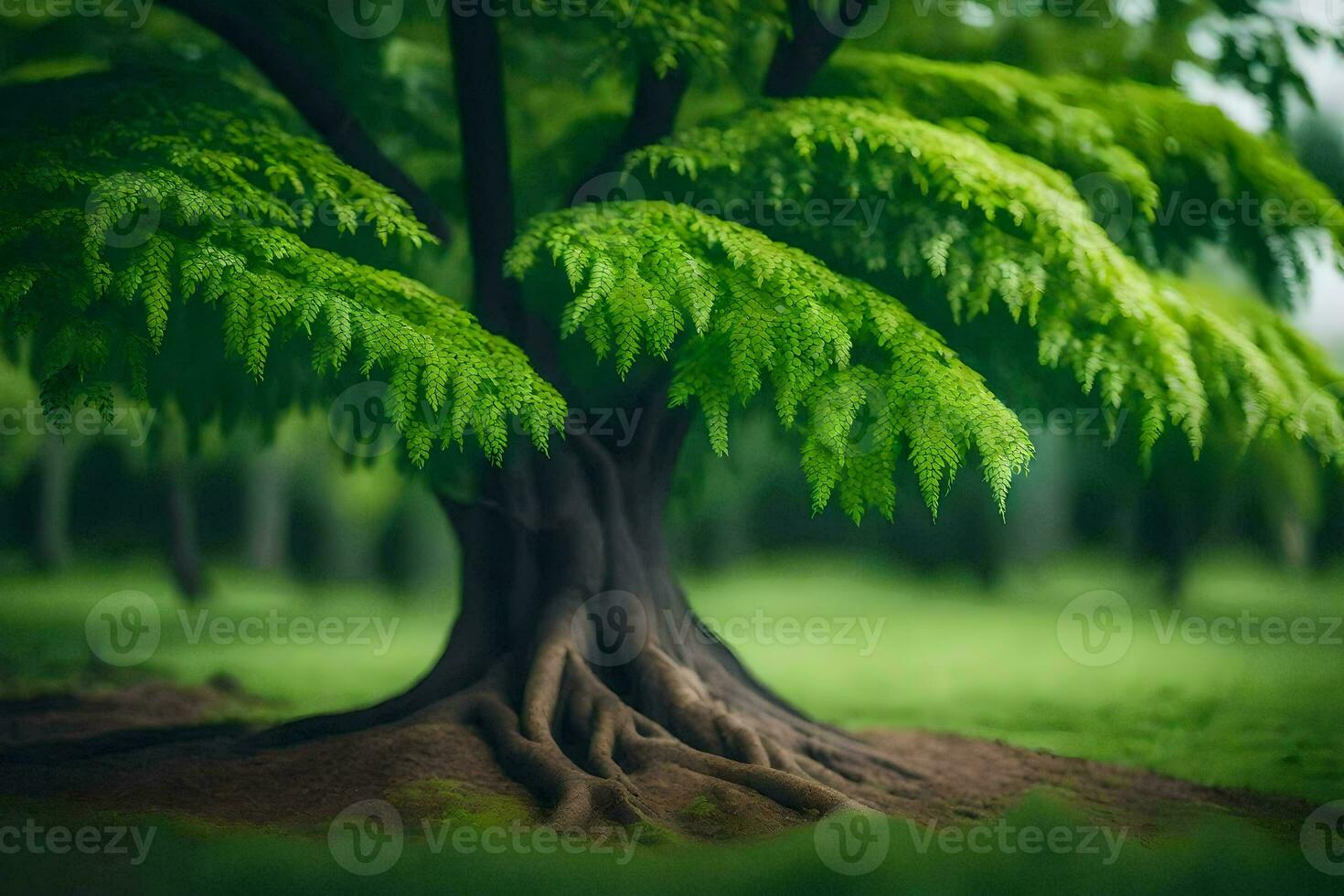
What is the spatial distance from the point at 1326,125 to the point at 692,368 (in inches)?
707

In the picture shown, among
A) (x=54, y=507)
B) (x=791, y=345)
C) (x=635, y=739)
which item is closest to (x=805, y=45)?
(x=791, y=345)

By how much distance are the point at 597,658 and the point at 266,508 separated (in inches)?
802

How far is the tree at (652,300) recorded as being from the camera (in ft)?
23.9

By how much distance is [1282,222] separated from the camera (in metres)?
10.1

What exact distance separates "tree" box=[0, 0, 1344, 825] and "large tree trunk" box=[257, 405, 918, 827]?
3cm

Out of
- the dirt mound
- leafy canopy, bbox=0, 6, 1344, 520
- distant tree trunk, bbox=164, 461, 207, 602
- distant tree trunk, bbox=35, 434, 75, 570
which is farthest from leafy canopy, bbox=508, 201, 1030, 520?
distant tree trunk, bbox=35, 434, 75, 570

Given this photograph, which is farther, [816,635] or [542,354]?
[816,635]

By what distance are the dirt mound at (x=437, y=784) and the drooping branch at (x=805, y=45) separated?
5.56m

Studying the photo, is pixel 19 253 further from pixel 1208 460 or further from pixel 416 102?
pixel 1208 460

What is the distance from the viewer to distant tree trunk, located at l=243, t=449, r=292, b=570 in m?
27.3

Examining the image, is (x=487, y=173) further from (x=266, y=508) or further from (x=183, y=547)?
(x=266, y=508)

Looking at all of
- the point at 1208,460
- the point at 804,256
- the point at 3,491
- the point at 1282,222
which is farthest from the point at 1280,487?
the point at 3,491

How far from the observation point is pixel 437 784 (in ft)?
27.1

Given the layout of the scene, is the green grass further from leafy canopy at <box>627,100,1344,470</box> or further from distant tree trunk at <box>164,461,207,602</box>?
leafy canopy at <box>627,100,1344,470</box>
